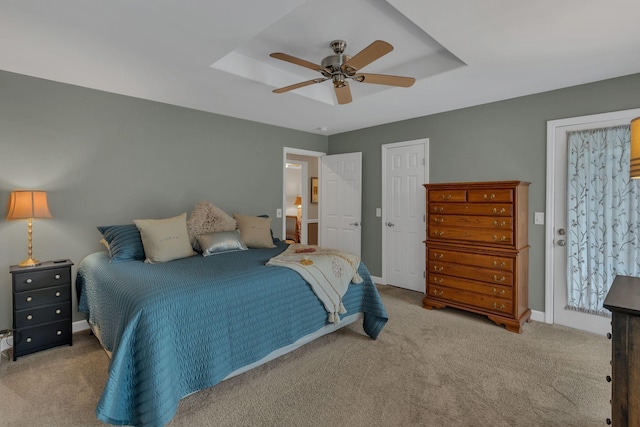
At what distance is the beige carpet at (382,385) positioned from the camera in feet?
6.24

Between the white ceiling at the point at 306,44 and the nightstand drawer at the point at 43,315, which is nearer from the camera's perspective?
the white ceiling at the point at 306,44

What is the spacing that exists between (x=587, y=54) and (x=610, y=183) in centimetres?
119

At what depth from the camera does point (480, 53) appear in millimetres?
2426

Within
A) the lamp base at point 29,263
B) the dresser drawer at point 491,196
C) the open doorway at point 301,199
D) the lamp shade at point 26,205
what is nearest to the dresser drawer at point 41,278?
the lamp base at point 29,263

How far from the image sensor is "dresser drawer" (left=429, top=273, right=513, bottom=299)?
318 cm

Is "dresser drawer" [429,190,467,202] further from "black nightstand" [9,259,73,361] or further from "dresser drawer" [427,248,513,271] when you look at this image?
"black nightstand" [9,259,73,361]

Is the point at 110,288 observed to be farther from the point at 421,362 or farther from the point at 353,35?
the point at 353,35

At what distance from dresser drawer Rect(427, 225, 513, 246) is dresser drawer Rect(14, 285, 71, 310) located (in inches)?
142

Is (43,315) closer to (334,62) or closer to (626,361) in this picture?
(334,62)

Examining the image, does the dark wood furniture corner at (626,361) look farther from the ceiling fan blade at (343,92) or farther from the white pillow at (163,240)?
the white pillow at (163,240)

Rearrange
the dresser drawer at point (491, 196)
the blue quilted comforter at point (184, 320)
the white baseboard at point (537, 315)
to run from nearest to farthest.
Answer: the blue quilted comforter at point (184, 320)
the dresser drawer at point (491, 196)
the white baseboard at point (537, 315)

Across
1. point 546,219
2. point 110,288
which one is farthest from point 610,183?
point 110,288

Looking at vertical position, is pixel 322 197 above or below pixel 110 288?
above

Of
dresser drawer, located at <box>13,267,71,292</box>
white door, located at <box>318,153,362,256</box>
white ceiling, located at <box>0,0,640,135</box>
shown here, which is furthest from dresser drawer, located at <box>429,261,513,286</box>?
dresser drawer, located at <box>13,267,71,292</box>
